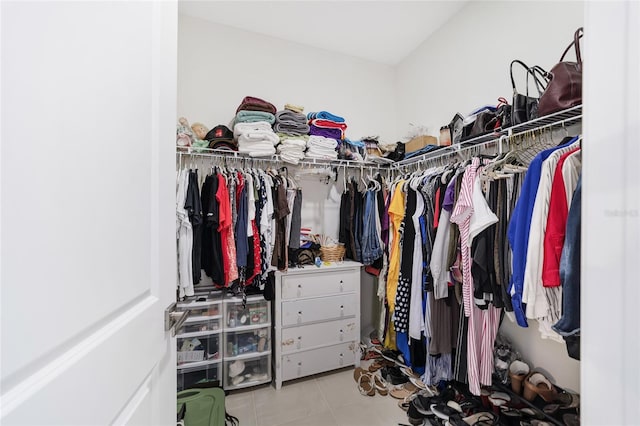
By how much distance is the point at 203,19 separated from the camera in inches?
90.0

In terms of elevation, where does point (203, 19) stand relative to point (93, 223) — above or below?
above

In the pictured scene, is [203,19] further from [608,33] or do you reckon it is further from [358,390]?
[358,390]

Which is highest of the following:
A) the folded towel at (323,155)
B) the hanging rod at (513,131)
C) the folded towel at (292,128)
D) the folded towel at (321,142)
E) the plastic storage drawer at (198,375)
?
the folded towel at (292,128)

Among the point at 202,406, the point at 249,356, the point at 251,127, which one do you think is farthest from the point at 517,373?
the point at 251,127

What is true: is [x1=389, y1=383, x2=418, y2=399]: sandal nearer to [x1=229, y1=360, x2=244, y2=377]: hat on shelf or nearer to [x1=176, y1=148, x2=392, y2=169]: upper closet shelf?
[x1=229, y1=360, x2=244, y2=377]: hat on shelf

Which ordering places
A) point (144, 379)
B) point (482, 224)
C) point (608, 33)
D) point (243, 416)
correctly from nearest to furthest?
1. point (608, 33)
2. point (144, 379)
3. point (482, 224)
4. point (243, 416)

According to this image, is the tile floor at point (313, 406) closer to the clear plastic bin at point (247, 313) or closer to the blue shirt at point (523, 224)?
the clear plastic bin at point (247, 313)

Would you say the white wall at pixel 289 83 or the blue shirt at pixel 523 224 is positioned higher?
the white wall at pixel 289 83

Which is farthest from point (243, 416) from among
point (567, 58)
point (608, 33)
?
point (567, 58)

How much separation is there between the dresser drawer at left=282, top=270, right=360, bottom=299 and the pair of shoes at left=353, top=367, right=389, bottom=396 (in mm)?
674

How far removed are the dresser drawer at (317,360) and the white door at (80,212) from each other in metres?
1.56

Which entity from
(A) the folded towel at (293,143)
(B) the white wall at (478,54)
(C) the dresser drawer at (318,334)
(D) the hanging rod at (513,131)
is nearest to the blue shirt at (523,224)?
(D) the hanging rod at (513,131)

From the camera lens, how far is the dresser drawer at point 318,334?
206 cm

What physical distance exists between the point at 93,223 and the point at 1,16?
10.7 inches
